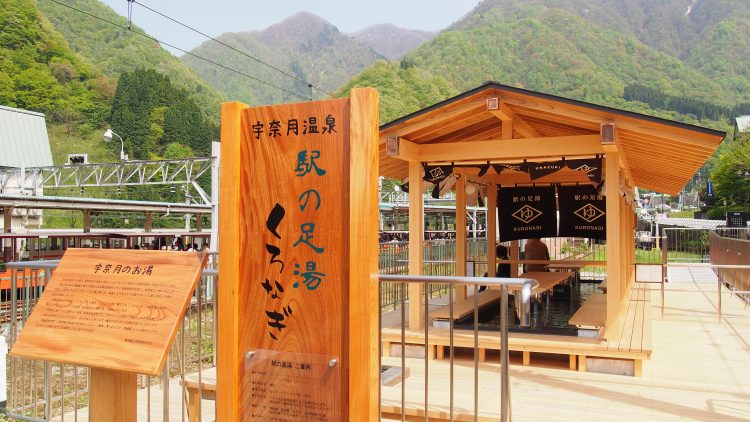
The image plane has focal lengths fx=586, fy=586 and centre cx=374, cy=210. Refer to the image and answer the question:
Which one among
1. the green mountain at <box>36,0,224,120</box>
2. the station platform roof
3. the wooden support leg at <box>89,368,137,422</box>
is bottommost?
the wooden support leg at <box>89,368,137,422</box>

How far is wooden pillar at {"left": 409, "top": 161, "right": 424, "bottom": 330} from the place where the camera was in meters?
7.55

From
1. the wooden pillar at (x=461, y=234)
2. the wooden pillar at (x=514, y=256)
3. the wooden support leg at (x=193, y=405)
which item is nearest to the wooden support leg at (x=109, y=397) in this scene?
the wooden support leg at (x=193, y=405)

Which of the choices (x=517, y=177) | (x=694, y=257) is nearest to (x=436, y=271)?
(x=517, y=177)

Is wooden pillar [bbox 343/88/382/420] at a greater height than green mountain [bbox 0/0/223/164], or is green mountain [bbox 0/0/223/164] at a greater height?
green mountain [bbox 0/0/223/164]

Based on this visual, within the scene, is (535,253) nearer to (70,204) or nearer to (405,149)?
(405,149)

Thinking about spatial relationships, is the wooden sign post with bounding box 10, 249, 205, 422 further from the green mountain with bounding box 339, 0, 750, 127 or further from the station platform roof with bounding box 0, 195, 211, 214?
the green mountain with bounding box 339, 0, 750, 127

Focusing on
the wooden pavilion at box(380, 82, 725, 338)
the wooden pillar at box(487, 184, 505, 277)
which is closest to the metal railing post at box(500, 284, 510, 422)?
the wooden pavilion at box(380, 82, 725, 338)

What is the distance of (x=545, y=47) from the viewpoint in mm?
122688

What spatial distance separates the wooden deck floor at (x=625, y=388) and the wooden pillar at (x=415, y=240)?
71 cm

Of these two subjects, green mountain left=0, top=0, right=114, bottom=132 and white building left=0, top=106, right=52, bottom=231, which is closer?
white building left=0, top=106, right=52, bottom=231

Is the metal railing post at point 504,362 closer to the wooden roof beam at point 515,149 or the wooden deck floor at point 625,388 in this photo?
the wooden deck floor at point 625,388

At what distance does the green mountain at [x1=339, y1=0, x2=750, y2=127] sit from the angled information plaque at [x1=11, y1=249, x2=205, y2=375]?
7209 centimetres

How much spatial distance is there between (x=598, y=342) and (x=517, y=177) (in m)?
5.21

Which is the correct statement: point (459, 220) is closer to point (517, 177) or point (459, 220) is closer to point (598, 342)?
point (517, 177)
